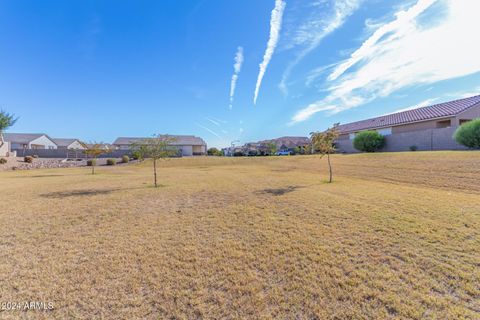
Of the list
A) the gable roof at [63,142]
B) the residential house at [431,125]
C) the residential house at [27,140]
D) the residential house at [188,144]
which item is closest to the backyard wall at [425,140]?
the residential house at [431,125]

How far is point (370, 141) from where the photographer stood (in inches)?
1022

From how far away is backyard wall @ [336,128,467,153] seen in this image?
18594mm

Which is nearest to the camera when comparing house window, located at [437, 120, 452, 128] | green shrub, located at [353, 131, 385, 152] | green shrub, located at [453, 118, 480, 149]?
green shrub, located at [453, 118, 480, 149]

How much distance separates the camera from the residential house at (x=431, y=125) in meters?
19.4

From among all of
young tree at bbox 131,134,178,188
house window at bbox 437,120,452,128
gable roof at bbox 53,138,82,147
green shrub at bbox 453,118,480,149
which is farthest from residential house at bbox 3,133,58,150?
house window at bbox 437,120,452,128

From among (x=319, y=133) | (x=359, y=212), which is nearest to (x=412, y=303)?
(x=359, y=212)

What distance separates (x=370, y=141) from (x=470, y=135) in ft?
34.7

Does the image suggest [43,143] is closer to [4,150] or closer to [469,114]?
[4,150]

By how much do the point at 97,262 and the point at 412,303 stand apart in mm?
4448

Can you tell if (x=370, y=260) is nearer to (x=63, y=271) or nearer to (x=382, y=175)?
(x=63, y=271)

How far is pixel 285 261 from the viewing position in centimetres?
324

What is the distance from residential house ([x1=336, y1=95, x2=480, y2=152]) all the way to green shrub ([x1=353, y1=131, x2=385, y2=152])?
81 centimetres

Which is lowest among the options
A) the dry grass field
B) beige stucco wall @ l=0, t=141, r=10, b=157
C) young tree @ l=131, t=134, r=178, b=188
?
the dry grass field

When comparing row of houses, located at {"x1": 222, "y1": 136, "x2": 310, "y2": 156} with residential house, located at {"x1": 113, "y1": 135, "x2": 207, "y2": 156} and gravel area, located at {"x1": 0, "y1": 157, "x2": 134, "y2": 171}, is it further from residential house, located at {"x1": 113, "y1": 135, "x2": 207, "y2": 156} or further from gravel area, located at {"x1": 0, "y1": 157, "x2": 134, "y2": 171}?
gravel area, located at {"x1": 0, "y1": 157, "x2": 134, "y2": 171}
